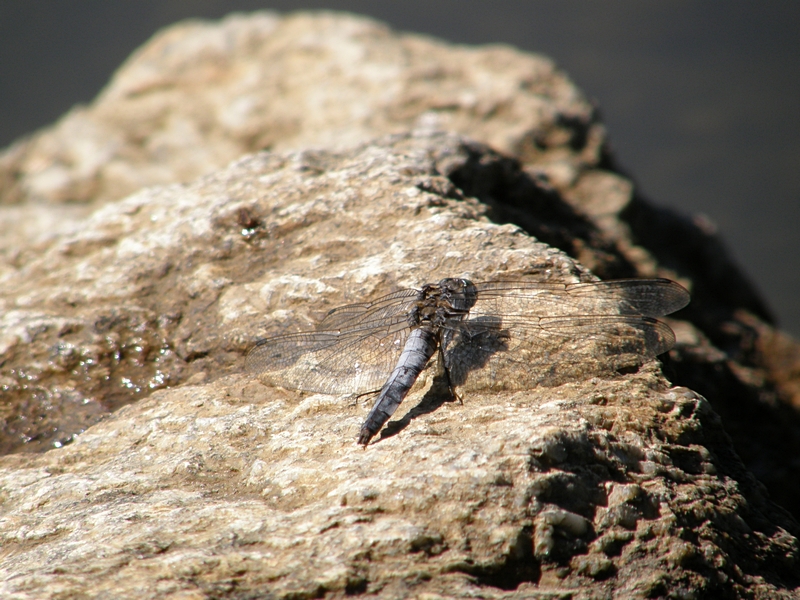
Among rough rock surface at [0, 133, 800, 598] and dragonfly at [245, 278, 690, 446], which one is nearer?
rough rock surface at [0, 133, 800, 598]

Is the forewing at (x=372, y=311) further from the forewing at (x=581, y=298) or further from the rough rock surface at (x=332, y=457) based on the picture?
the forewing at (x=581, y=298)

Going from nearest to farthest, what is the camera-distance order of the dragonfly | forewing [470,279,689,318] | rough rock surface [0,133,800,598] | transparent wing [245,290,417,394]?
rough rock surface [0,133,800,598]
the dragonfly
forewing [470,279,689,318]
transparent wing [245,290,417,394]

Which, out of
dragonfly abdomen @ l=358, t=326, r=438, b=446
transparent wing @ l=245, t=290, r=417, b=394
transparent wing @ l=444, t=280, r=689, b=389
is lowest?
transparent wing @ l=245, t=290, r=417, b=394

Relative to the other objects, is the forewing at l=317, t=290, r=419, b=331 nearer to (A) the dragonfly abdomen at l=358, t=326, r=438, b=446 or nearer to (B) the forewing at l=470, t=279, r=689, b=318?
(A) the dragonfly abdomen at l=358, t=326, r=438, b=446

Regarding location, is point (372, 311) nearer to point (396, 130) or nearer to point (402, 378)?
point (402, 378)

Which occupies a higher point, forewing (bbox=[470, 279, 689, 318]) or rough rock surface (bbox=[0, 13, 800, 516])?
forewing (bbox=[470, 279, 689, 318])

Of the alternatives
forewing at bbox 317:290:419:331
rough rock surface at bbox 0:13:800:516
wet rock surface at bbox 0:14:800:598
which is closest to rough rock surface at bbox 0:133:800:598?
wet rock surface at bbox 0:14:800:598

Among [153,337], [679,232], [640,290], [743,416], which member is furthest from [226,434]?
[679,232]

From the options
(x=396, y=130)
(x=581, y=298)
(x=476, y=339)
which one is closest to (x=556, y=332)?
(x=581, y=298)
